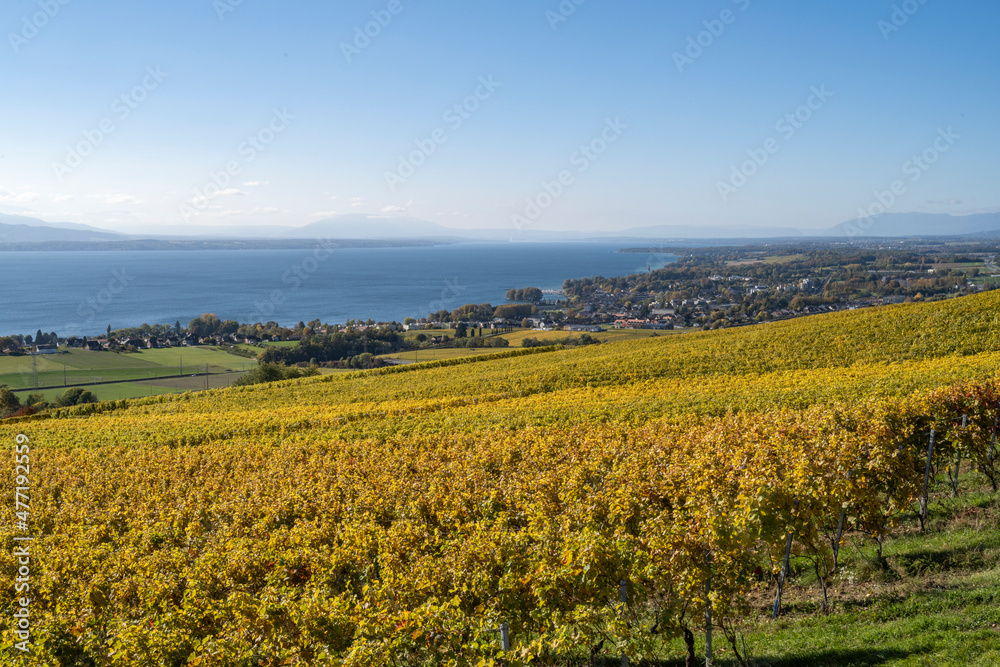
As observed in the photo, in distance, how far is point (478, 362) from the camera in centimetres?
4053

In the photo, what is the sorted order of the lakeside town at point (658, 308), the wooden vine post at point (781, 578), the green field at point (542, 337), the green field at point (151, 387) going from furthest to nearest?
the lakeside town at point (658, 308), the green field at point (542, 337), the green field at point (151, 387), the wooden vine post at point (781, 578)

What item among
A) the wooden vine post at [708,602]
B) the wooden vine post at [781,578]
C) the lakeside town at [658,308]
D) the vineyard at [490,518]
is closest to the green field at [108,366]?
the lakeside town at [658,308]

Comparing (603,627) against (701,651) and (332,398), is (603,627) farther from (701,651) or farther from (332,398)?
(332,398)

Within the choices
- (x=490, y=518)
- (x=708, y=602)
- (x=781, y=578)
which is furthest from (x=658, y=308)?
(x=708, y=602)

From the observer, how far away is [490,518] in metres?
10.2

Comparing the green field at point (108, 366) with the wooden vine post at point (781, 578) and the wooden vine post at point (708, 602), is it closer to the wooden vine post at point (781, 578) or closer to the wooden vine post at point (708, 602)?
the wooden vine post at point (781, 578)

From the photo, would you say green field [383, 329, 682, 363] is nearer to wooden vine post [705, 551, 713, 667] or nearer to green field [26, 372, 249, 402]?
green field [26, 372, 249, 402]

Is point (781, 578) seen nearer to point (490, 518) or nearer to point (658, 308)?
point (490, 518)

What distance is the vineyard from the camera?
6.50m

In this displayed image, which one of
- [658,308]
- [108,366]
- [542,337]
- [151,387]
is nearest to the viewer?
[151,387]

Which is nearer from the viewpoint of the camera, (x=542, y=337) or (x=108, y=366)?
(x=108, y=366)

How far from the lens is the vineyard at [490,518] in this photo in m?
6.50

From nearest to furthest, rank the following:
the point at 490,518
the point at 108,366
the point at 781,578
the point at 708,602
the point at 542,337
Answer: the point at 708,602, the point at 781,578, the point at 490,518, the point at 108,366, the point at 542,337

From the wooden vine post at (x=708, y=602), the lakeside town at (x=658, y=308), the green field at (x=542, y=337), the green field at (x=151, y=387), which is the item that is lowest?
the green field at (x=151, y=387)
